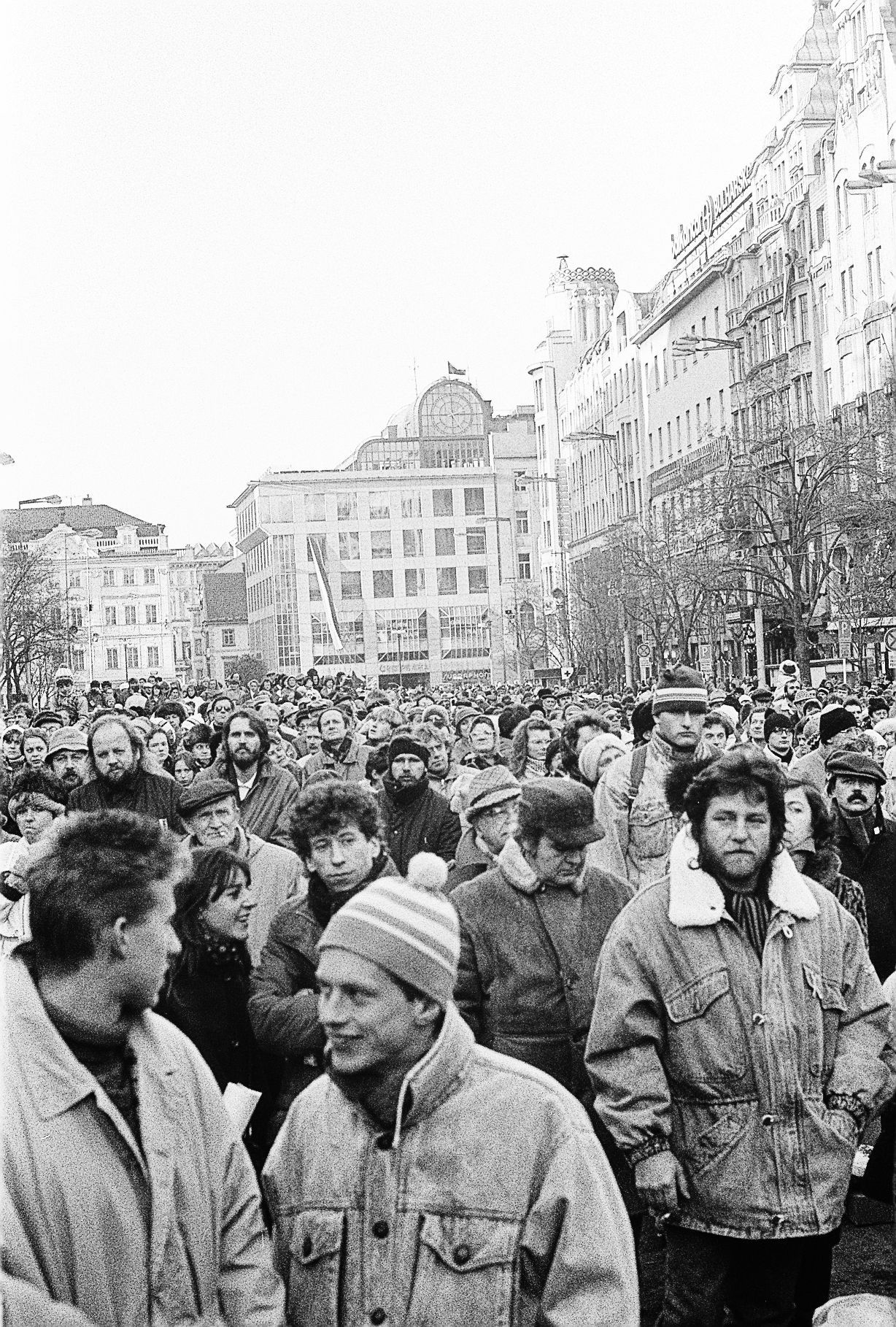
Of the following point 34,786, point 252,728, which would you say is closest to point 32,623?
point 252,728

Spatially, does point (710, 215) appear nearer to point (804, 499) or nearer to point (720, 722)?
point (804, 499)

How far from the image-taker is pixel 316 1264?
3186 millimetres

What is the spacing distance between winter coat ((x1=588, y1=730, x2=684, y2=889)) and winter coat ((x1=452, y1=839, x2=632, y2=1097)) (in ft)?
5.37

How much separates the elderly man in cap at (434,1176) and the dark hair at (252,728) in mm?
6355

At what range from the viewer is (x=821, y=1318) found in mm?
3990

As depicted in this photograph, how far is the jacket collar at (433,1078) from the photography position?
3115mm

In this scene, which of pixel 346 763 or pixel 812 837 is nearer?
pixel 812 837

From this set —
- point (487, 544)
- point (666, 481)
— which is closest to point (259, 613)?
point (487, 544)

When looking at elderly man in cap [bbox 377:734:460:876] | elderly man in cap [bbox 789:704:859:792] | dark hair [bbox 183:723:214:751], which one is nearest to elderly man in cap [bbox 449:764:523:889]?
elderly man in cap [bbox 377:734:460:876]

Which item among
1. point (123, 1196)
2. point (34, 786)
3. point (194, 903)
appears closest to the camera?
point (123, 1196)

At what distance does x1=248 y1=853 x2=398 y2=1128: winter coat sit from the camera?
5004mm

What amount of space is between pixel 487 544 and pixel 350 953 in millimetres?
148495

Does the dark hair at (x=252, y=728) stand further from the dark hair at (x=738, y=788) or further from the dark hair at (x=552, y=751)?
the dark hair at (x=738, y=788)

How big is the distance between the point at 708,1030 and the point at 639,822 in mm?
2694
